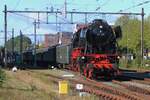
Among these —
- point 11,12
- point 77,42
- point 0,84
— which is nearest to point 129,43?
point 11,12

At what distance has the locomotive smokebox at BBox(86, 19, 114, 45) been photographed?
115 feet

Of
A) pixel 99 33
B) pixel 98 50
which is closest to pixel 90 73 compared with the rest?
pixel 98 50

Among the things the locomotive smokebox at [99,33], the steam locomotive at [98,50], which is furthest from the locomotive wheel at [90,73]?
the locomotive smokebox at [99,33]

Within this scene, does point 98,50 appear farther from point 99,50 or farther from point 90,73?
point 90,73

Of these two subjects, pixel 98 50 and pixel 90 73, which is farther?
pixel 98 50

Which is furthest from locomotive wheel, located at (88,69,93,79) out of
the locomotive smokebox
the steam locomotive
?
the locomotive smokebox

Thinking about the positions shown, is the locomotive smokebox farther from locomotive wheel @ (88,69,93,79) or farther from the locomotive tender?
locomotive wheel @ (88,69,93,79)

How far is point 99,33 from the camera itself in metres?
35.4

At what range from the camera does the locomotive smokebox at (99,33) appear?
115ft

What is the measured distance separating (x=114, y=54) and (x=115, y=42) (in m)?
1.12

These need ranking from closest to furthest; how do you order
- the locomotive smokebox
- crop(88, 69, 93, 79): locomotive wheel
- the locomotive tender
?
the locomotive tender, crop(88, 69, 93, 79): locomotive wheel, the locomotive smokebox

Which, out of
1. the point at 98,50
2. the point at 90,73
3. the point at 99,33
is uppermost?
the point at 99,33

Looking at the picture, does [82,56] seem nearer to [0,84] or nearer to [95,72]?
[95,72]

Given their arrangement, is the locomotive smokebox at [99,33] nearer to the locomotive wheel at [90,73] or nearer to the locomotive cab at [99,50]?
the locomotive cab at [99,50]
